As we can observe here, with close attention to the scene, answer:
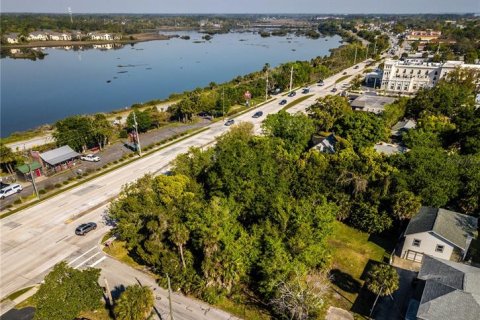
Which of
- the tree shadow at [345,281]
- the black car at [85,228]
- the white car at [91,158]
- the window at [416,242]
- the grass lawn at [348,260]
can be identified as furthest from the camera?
the white car at [91,158]

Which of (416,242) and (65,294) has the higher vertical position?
(65,294)

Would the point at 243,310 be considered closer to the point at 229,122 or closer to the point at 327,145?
the point at 327,145

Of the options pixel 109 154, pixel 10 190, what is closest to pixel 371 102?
pixel 109 154

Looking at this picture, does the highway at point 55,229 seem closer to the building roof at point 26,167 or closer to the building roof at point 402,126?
the building roof at point 26,167

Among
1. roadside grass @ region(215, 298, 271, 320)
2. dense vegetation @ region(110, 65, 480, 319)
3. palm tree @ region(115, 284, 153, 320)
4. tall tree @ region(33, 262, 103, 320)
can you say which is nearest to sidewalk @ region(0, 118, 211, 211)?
dense vegetation @ region(110, 65, 480, 319)

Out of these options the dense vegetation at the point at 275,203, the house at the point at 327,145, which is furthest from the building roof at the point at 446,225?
the house at the point at 327,145

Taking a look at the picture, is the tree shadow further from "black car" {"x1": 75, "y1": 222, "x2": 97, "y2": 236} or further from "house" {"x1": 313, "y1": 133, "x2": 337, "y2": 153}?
"black car" {"x1": 75, "y1": 222, "x2": 97, "y2": 236}
